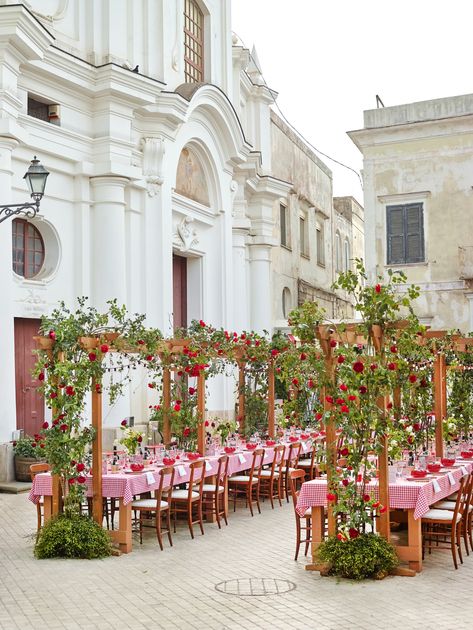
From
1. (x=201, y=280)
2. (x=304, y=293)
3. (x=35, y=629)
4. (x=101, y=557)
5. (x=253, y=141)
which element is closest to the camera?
(x=35, y=629)

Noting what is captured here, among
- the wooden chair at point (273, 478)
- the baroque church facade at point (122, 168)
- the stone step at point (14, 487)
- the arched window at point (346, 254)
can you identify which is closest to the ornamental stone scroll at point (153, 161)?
the baroque church facade at point (122, 168)

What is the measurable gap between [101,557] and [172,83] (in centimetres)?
1299

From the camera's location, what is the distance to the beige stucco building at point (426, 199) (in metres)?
23.6

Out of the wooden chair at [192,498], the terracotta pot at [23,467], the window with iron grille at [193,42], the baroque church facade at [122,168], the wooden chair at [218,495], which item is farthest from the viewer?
the window with iron grille at [193,42]

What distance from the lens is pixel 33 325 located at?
1645cm

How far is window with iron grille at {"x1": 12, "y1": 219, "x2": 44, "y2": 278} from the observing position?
1641 cm

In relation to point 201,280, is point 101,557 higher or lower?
lower

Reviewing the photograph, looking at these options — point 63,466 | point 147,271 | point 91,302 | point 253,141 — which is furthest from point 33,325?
point 253,141

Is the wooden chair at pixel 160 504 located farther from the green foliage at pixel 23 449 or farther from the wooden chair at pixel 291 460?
the green foliage at pixel 23 449

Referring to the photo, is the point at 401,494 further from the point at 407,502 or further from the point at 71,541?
the point at 71,541

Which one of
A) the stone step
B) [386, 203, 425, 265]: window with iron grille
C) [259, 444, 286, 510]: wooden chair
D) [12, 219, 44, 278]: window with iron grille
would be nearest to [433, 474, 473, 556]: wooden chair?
[259, 444, 286, 510]: wooden chair

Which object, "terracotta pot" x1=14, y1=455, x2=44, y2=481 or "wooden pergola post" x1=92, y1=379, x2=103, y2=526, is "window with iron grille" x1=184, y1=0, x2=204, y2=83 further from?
"wooden pergola post" x1=92, y1=379, x2=103, y2=526

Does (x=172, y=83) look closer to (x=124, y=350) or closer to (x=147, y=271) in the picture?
(x=147, y=271)

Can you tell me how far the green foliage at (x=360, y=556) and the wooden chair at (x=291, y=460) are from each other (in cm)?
517
